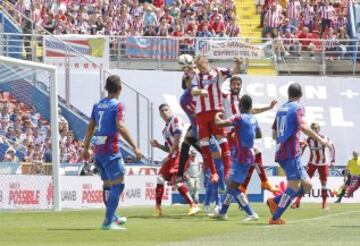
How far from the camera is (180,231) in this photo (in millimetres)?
17766

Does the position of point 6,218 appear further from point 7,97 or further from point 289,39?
point 289,39

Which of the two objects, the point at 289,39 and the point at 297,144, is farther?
the point at 289,39

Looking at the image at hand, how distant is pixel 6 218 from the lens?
22.2 metres

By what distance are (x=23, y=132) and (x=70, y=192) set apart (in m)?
3.35

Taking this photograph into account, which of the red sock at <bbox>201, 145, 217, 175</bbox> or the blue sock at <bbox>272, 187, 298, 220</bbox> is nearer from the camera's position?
the blue sock at <bbox>272, 187, 298, 220</bbox>

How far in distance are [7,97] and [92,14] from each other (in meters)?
15.6

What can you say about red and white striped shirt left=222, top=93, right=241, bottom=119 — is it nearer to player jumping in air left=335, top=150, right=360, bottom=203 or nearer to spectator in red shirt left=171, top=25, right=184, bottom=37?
player jumping in air left=335, top=150, right=360, bottom=203

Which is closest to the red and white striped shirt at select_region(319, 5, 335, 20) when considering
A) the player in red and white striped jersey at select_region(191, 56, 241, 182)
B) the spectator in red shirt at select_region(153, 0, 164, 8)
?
the spectator in red shirt at select_region(153, 0, 164, 8)

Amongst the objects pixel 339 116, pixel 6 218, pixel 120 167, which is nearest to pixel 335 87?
pixel 339 116

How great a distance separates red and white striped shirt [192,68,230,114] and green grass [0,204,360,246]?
197cm

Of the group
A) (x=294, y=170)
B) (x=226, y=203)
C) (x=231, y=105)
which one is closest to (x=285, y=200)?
(x=294, y=170)

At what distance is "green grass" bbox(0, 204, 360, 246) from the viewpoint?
15758mm

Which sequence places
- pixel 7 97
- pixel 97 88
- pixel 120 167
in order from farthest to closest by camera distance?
pixel 97 88, pixel 7 97, pixel 120 167

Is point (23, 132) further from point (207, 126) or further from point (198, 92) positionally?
point (198, 92)
